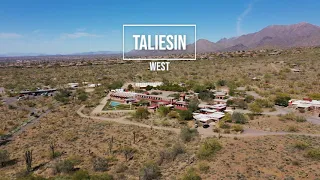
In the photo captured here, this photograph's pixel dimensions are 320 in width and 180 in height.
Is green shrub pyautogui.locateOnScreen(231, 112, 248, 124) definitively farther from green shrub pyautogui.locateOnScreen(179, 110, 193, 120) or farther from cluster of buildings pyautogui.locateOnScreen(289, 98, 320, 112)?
cluster of buildings pyautogui.locateOnScreen(289, 98, 320, 112)

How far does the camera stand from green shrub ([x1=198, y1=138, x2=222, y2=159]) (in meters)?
24.3

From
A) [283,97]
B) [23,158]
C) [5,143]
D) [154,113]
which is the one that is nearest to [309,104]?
[283,97]

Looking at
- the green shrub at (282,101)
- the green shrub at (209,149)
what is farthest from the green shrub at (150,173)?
the green shrub at (282,101)

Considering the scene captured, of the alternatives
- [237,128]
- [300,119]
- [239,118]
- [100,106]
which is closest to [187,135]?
[237,128]

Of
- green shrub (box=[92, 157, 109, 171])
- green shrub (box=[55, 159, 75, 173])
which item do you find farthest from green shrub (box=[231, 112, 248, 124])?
green shrub (box=[55, 159, 75, 173])

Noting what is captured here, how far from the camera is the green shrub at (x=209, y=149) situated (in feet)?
79.8

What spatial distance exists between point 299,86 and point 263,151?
38.4 m

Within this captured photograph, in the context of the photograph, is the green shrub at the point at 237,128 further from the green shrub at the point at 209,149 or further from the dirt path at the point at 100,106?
the dirt path at the point at 100,106

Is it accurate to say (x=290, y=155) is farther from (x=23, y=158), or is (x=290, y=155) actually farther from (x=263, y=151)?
(x=23, y=158)

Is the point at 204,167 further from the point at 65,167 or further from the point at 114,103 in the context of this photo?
the point at 114,103

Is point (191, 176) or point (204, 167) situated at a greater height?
point (191, 176)

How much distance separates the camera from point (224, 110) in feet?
135

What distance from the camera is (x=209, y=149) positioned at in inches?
984

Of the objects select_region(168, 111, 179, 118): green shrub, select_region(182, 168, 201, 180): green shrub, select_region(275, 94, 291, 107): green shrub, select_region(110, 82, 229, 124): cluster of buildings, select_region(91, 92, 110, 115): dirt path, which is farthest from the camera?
select_region(91, 92, 110, 115): dirt path
